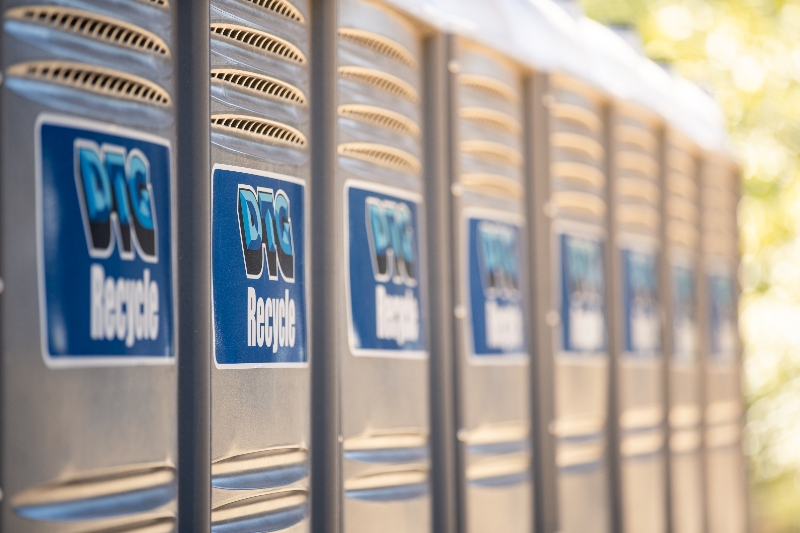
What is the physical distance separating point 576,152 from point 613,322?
712mm

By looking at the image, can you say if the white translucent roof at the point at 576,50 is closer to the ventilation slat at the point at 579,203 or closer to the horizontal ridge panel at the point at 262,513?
the ventilation slat at the point at 579,203

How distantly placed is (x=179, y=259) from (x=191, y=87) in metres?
0.34

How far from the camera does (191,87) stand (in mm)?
2318

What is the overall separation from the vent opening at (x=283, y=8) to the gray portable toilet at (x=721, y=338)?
12.2 ft

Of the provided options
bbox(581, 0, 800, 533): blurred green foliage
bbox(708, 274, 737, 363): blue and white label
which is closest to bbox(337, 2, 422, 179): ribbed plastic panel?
bbox(708, 274, 737, 363): blue and white label

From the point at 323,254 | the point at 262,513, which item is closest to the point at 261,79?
the point at 323,254

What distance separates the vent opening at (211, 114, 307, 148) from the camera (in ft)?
7.88

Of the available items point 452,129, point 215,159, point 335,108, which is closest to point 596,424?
point 452,129

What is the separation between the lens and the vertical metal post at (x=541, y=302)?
155 inches

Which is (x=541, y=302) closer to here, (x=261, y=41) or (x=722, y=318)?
(x=261, y=41)

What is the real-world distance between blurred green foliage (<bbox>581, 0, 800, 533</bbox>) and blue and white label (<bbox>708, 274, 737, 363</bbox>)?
311 centimetres

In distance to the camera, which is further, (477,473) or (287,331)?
(477,473)

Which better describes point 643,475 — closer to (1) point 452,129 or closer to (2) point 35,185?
(1) point 452,129

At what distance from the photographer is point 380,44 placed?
10.00 feet
